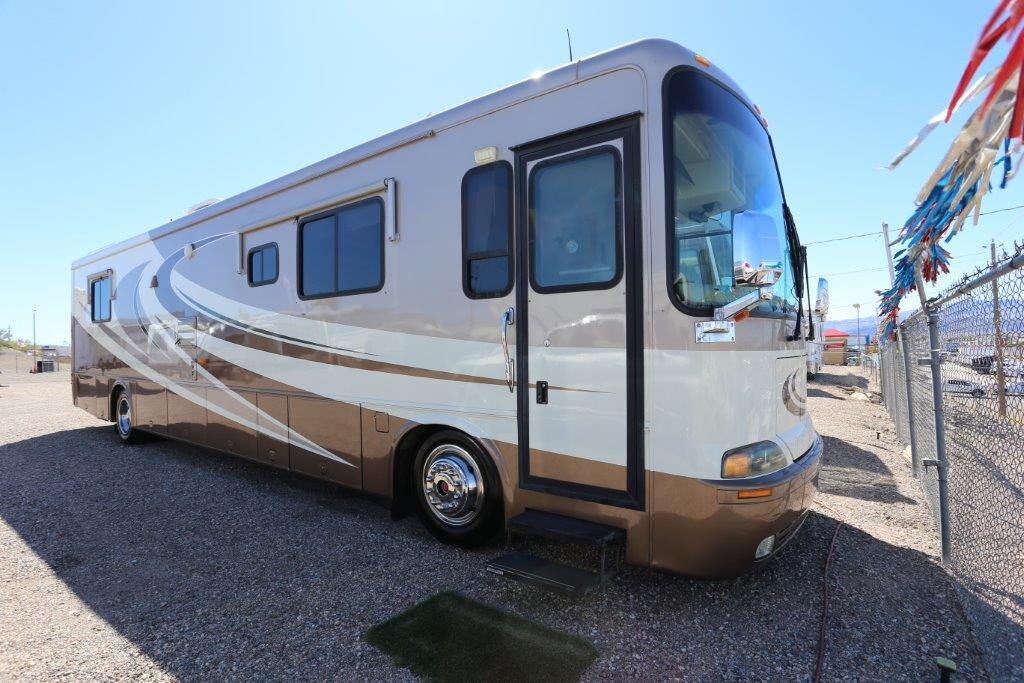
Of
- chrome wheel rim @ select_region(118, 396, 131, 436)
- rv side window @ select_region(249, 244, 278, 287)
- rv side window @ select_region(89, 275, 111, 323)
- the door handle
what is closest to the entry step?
the door handle

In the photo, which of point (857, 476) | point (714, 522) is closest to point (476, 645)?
point (714, 522)

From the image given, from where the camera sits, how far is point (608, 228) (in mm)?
3162

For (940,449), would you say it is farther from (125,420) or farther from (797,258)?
(125,420)

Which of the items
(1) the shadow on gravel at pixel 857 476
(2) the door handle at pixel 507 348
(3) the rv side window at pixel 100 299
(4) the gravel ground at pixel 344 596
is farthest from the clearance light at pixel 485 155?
(3) the rv side window at pixel 100 299

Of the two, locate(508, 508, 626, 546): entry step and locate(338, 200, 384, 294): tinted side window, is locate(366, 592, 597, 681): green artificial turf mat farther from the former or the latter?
locate(338, 200, 384, 294): tinted side window

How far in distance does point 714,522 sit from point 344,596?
218cm

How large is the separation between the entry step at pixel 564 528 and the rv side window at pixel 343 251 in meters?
2.06

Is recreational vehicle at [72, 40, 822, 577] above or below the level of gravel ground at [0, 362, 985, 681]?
above

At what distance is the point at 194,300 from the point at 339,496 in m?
2.86

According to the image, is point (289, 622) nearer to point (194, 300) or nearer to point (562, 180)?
point (562, 180)

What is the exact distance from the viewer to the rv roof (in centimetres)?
307

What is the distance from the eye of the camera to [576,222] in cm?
330

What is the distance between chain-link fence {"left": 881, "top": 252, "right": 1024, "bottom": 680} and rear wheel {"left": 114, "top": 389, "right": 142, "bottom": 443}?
9128 mm

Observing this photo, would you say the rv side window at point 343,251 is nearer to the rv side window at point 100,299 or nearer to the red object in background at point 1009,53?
the red object in background at point 1009,53
